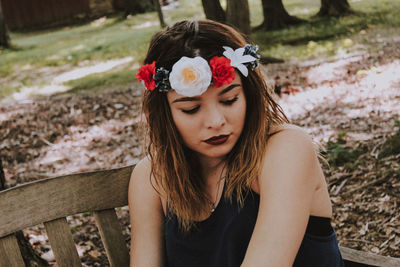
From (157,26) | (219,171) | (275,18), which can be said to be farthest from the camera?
(157,26)

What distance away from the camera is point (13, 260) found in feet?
6.01

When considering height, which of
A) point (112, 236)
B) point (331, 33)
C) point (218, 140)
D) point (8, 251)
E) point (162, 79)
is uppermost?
point (162, 79)

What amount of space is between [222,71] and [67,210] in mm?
847

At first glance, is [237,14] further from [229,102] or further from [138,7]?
[138,7]

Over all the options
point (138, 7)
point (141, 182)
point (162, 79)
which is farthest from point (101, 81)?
point (138, 7)

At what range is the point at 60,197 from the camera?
1923 mm

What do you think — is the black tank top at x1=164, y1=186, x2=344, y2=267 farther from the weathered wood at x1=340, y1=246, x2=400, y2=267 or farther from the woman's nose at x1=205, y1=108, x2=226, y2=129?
the woman's nose at x1=205, y1=108, x2=226, y2=129

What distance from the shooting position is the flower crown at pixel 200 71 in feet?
5.60

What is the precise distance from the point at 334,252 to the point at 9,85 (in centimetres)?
849

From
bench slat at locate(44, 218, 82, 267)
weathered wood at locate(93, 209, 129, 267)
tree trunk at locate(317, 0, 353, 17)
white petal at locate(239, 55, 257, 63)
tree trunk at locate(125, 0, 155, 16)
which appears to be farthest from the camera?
tree trunk at locate(125, 0, 155, 16)

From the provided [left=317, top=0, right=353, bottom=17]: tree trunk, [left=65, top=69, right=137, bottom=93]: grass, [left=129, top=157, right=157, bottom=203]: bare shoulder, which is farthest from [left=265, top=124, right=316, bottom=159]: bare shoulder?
[left=317, top=0, right=353, bottom=17]: tree trunk

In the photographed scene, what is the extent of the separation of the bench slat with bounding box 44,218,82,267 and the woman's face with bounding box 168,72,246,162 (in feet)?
2.09

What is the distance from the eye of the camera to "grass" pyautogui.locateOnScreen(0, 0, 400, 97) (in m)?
8.74

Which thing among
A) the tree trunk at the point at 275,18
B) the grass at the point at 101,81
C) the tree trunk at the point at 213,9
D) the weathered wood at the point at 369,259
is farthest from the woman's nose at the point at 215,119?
the tree trunk at the point at 275,18
